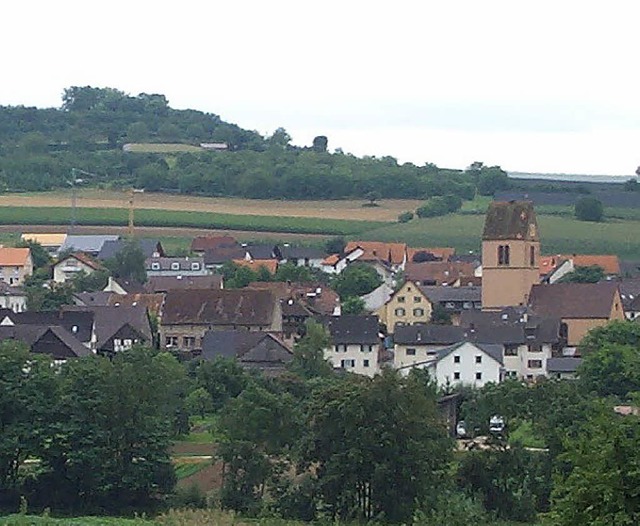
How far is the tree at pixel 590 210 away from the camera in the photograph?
111688 mm

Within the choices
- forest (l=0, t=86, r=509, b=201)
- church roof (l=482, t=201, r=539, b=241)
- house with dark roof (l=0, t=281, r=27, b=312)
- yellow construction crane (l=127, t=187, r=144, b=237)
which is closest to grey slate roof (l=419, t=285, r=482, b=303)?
church roof (l=482, t=201, r=539, b=241)

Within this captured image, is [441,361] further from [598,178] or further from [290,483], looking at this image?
[598,178]

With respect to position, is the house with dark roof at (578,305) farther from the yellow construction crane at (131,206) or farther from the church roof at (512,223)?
the yellow construction crane at (131,206)

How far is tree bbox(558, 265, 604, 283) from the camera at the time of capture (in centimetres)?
8331

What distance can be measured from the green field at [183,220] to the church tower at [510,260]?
135 feet

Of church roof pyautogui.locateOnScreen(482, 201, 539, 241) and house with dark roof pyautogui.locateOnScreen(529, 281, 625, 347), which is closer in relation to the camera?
house with dark roof pyautogui.locateOnScreen(529, 281, 625, 347)

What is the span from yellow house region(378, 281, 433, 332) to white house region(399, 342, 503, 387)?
12767 millimetres

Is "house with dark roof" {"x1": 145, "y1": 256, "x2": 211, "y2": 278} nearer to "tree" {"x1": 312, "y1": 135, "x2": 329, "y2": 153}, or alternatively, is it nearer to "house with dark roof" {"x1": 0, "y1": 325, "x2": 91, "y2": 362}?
"house with dark roof" {"x1": 0, "y1": 325, "x2": 91, "y2": 362}

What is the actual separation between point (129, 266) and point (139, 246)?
24.8 feet

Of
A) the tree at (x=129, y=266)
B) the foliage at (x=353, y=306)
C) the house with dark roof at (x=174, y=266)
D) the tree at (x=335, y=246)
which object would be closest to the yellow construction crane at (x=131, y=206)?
the tree at (x=335, y=246)

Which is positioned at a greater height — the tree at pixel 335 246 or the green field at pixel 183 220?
the green field at pixel 183 220

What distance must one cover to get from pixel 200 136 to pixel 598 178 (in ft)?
145

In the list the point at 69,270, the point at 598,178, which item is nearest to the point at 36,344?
the point at 69,270

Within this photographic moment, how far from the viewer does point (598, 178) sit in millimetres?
152625
